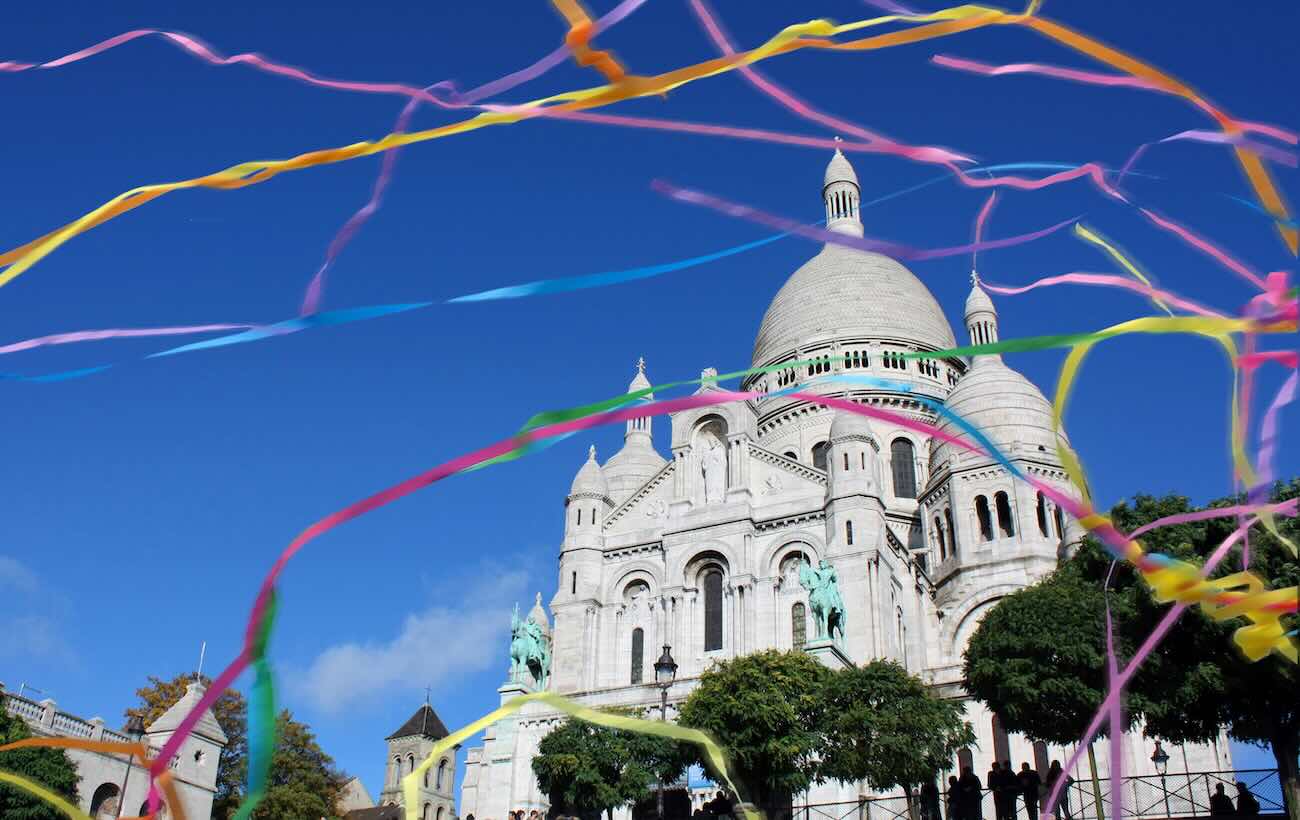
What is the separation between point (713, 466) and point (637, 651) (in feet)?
28.1

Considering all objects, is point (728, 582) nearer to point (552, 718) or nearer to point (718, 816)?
point (552, 718)

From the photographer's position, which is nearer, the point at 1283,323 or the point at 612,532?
the point at 1283,323

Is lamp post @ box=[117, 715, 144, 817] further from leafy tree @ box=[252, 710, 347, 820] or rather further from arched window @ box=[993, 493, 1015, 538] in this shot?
arched window @ box=[993, 493, 1015, 538]

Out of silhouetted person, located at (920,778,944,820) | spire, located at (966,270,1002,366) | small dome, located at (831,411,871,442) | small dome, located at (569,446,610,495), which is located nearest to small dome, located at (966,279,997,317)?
spire, located at (966,270,1002,366)

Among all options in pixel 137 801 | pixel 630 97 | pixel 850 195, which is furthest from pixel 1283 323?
pixel 850 195

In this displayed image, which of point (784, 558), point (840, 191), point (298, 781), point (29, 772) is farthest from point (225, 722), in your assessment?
point (840, 191)

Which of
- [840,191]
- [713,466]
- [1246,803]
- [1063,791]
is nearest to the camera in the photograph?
[1063,791]

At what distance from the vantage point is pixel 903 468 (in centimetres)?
6353

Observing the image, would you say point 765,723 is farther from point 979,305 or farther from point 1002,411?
point 979,305

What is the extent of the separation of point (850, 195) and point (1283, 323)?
83.7m

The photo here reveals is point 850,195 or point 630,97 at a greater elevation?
point 850,195

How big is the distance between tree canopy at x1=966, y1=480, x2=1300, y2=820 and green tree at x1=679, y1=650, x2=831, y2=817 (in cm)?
500

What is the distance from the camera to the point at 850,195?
86.0m

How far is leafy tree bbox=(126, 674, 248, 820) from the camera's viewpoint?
56.6 m
